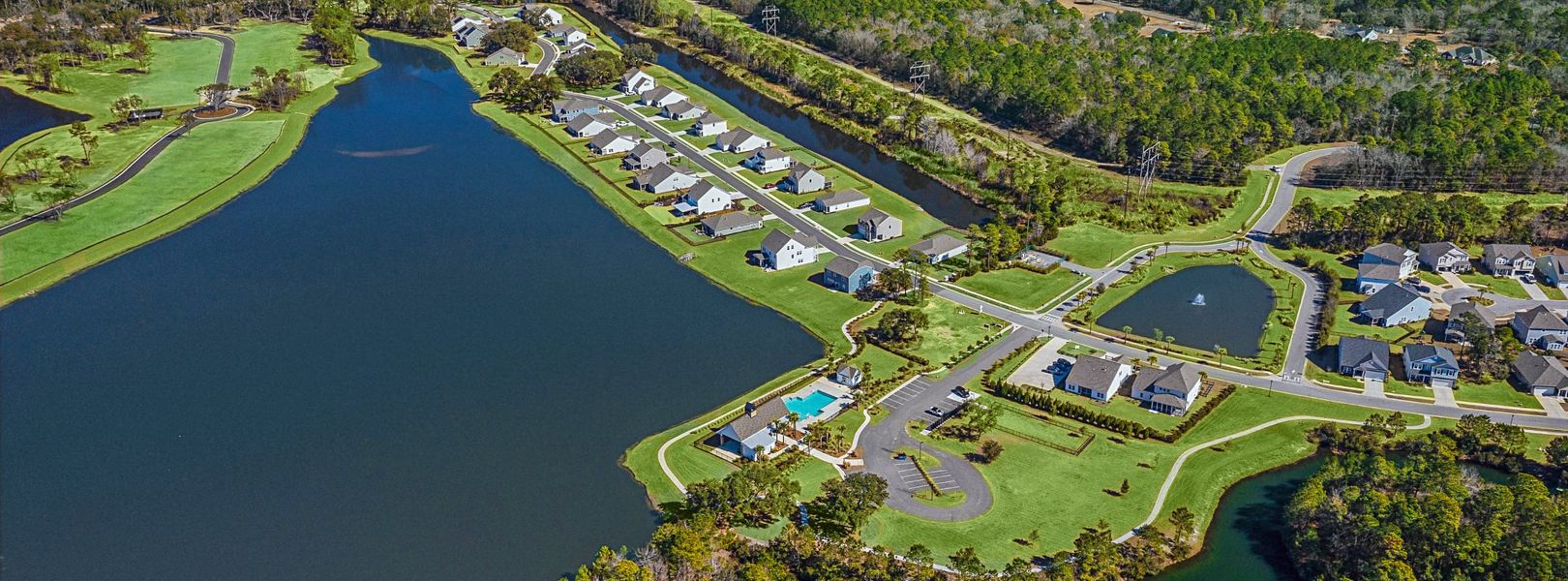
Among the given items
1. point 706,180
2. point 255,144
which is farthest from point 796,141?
point 255,144

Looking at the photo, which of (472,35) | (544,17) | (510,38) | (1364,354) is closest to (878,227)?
(1364,354)

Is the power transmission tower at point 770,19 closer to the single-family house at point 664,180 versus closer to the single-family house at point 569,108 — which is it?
the single-family house at point 569,108

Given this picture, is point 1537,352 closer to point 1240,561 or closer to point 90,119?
point 1240,561

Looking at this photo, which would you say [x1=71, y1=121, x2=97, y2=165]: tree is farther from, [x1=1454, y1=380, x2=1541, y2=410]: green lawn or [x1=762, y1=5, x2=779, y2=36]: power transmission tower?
[x1=1454, y1=380, x2=1541, y2=410]: green lawn

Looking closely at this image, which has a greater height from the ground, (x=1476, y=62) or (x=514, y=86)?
(x=1476, y=62)

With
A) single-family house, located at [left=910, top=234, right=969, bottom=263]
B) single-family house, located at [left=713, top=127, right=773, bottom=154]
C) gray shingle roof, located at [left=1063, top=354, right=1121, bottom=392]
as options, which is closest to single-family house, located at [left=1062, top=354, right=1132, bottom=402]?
gray shingle roof, located at [left=1063, top=354, right=1121, bottom=392]

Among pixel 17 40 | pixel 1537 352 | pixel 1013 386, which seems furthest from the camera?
pixel 17 40

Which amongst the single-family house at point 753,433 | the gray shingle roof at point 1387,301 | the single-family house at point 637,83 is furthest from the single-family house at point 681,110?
the gray shingle roof at point 1387,301
